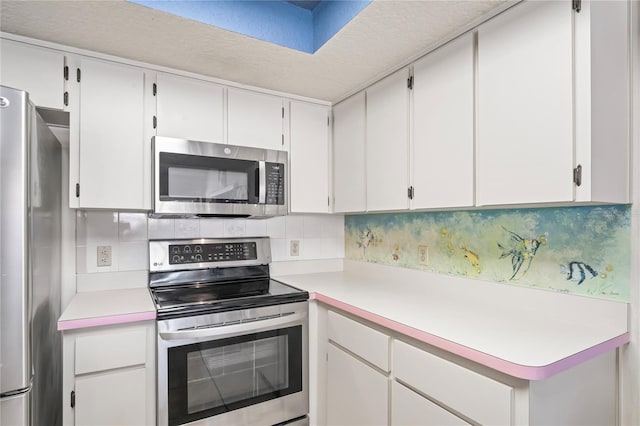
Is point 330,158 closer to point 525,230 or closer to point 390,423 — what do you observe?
point 525,230

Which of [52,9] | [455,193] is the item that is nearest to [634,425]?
[455,193]

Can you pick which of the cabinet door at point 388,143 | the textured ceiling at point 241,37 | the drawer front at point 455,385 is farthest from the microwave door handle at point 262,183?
the drawer front at point 455,385

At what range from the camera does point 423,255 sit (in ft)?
6.64

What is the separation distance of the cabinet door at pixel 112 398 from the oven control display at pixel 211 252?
70 centimetres

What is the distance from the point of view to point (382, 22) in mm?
1438

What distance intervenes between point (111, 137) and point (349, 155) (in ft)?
4.38

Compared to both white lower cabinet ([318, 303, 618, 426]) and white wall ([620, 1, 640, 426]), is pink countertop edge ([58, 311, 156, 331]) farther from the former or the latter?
white wall ([620, 1, 640, 426])

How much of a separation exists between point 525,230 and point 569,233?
0.17 metres

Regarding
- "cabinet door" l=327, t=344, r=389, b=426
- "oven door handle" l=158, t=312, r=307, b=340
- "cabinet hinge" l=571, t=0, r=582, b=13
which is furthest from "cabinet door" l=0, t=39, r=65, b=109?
"cabinet hinge" l=571, t=0, r=582, b=13

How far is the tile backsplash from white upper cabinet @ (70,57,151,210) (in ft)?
0.96

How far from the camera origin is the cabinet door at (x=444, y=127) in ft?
4.79

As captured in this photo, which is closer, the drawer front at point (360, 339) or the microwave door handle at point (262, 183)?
the drawer front at point (360, 339)

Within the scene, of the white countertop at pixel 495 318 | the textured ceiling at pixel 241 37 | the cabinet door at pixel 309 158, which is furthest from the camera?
the cabinet door at pixel 309 158

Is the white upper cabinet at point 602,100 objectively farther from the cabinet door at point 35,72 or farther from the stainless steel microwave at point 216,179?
the cabinet door at point 35,72
